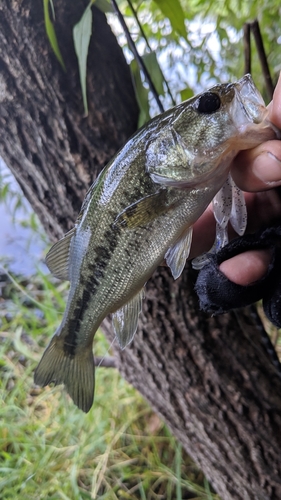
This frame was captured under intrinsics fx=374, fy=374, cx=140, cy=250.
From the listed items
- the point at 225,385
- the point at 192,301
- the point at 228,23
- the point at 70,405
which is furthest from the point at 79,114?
the point at 70,405

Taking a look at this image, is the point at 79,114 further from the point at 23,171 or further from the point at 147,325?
the point at 147,325

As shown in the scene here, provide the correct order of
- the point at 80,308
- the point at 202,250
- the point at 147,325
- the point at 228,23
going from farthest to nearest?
1. the point at 228,23
2. the point at 147,325
3. the point at 202,250
4. the point at 80,308

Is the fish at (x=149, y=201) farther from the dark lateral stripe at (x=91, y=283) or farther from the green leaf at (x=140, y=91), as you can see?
the green leaf at (x=140, y=91)

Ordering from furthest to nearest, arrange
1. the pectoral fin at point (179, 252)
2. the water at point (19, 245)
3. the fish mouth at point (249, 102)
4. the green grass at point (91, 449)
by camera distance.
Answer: the water at point (19, 245) < the green grass at point (91, 449) < the pectoral fin at point (179, 252) < the fish mouth at point (249, 102)

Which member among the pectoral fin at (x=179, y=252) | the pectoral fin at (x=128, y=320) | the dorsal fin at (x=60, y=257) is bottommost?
the pectoral fin at (x=128, y=320)

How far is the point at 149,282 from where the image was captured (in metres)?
1.12

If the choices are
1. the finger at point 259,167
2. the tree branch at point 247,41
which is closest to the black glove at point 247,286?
the finger at point 259,167

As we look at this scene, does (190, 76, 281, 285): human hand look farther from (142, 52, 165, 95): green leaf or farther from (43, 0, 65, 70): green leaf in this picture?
(43, 0, 65, 70): green leaf

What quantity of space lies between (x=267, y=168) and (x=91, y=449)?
1.51 metres

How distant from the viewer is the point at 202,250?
3.05ft

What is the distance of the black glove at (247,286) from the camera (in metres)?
0.73

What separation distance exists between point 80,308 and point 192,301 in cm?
45

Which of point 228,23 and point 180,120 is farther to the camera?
point 228,23

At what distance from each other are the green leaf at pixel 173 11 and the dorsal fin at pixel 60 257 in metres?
0.51
